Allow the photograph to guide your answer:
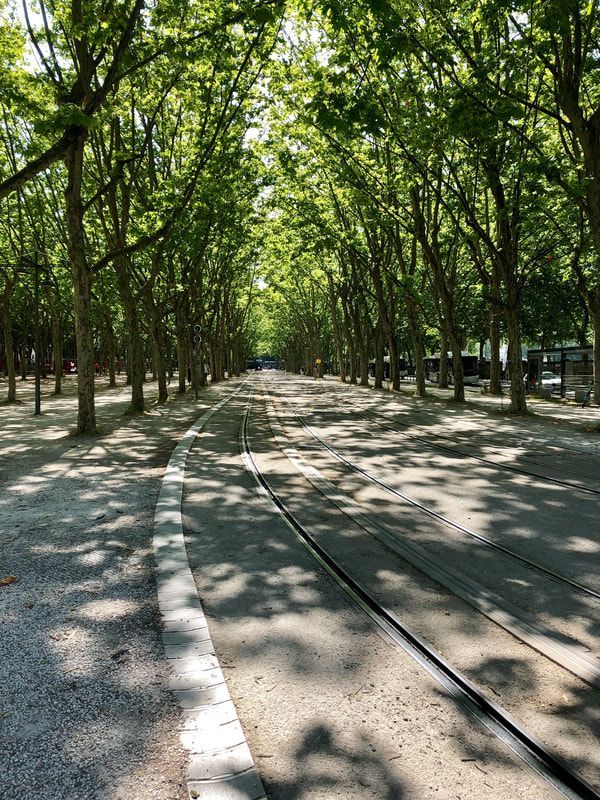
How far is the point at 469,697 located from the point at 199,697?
4.23 ft

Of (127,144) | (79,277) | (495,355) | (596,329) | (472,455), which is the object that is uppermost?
(127,144)

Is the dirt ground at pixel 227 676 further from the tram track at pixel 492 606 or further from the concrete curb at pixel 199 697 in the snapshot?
the tram track at pixel 492 606

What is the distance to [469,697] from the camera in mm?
2703

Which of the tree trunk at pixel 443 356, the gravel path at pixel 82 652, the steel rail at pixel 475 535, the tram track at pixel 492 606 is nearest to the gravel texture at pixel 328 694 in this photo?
the tram track at pixel 492 606

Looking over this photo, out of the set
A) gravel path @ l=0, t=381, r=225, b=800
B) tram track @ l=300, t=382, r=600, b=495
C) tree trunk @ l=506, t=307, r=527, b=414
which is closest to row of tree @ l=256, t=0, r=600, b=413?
tree trunk @ l=506, t=307, r=527, b=414

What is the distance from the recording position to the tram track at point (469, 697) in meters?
2.18

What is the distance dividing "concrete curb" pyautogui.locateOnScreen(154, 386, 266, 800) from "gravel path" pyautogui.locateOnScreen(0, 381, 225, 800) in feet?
0.20

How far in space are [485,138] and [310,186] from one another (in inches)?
493

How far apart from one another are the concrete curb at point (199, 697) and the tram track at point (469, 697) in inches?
41.4

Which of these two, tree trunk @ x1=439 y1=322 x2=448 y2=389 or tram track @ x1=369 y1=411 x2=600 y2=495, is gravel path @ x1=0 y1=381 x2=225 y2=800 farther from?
tree trunk @ x1=439 y1=322 x2=448 y2=389

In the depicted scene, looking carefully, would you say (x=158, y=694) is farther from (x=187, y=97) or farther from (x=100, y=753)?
(x=187, y=97)

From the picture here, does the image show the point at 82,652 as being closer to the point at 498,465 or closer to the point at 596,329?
the point at 498,465

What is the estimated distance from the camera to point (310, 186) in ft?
77.9

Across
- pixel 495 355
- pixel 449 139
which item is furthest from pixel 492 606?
pixel 495 355
